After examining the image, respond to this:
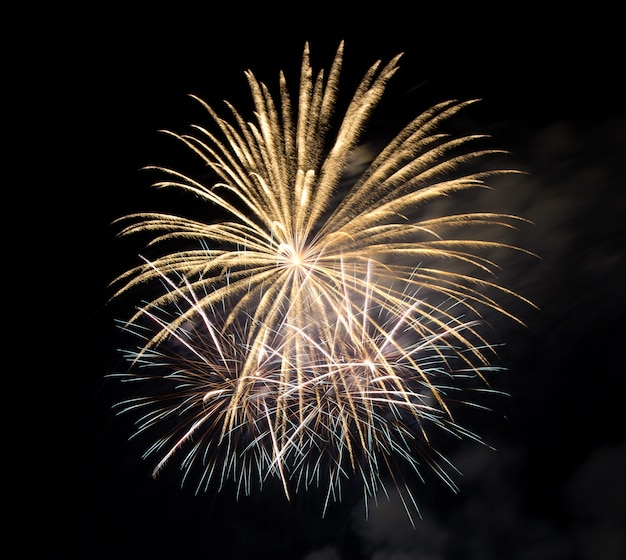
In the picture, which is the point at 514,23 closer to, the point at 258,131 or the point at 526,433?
the point at 258,131

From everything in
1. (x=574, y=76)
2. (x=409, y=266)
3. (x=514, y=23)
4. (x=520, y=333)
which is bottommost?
(x=520, y=333)

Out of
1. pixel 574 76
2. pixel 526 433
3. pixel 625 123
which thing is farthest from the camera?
pixel 574 76

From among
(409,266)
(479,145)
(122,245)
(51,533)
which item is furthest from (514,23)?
(51,533)

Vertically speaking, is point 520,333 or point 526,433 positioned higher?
point 520,333

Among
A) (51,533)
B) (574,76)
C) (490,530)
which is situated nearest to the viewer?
(490,530)

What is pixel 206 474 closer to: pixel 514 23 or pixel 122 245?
pixel 122 245

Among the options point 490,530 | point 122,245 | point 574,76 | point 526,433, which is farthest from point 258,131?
point 574,76

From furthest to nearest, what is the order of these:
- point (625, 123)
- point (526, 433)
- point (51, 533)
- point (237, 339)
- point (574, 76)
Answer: point (574, 76) → point (625, 123) → point (51, 533) → point (237, 339) → point (526, 433)

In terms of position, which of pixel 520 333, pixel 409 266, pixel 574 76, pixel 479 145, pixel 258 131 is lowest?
pixel 520 333

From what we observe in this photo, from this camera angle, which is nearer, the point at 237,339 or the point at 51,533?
the point at 237,339
